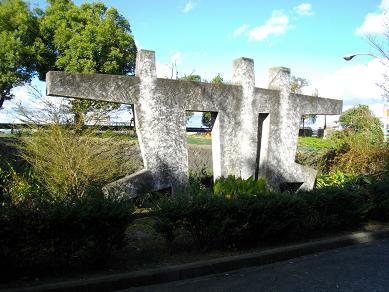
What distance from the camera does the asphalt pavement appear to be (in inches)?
207

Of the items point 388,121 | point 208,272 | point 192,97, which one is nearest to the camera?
point 208,272

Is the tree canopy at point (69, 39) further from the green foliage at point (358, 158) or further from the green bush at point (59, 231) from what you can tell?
the green bush at point (59, 231)

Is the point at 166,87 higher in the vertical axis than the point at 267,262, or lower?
higher

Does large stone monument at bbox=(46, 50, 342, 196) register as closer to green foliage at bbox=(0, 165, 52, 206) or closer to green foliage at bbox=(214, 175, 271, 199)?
green foliage at bbox=(214, 175, 271, 199)

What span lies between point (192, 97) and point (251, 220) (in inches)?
114

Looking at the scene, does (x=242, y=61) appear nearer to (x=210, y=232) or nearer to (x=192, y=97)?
(x=192, y=97)

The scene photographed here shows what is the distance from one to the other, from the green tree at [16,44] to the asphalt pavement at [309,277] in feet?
87.1

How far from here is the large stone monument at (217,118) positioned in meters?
7.38

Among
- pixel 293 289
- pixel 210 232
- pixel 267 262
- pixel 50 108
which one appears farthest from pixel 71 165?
pixel 293 289

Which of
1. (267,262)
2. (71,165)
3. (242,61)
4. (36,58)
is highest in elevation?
(36,58)

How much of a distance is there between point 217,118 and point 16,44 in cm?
2532

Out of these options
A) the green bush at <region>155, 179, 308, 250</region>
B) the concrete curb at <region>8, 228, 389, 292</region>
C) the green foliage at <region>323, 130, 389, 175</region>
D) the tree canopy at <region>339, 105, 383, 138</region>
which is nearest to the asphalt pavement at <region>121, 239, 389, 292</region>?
the concrete curb at <region>8, 228, 389, 292</region>

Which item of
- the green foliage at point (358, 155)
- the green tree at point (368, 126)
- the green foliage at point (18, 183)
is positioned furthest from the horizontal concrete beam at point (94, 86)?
the green tree at point (368, 126)

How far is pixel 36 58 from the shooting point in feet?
101
